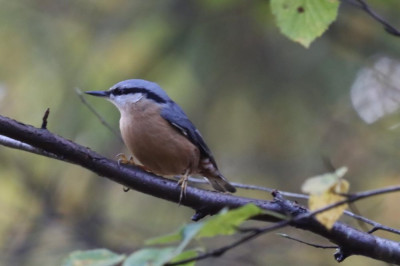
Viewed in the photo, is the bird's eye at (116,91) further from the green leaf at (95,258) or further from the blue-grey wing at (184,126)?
the green leaf at (95,258)

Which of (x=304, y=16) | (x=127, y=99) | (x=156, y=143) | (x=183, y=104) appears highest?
(x=304, y=16)

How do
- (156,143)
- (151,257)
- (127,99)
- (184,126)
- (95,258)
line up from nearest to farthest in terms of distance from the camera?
(151,257) → (95,258) → (156,143) → (184,126) → (127,99)

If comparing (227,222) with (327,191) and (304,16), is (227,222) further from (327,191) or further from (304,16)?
(304,16)

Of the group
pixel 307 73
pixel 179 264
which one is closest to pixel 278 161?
pixel 307 73

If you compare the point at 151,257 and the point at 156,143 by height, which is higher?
the point at 151,257

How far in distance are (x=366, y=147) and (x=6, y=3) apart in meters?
4.07

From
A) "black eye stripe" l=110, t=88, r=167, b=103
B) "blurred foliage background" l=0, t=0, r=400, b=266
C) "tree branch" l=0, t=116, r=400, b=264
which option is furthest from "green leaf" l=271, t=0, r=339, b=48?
"blurred foliage background" l=0, t=0, r=400, b=266

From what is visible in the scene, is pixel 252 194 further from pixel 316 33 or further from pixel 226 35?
pixel 316 33

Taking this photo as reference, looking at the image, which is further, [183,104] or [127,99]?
[183,104]

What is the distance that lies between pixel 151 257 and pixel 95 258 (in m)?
0.21

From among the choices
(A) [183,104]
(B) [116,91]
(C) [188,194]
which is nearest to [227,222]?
(C) [188,194]

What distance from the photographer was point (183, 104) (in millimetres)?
6082

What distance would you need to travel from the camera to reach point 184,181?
3018 millimetres

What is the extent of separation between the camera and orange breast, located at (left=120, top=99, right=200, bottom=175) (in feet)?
12.1
